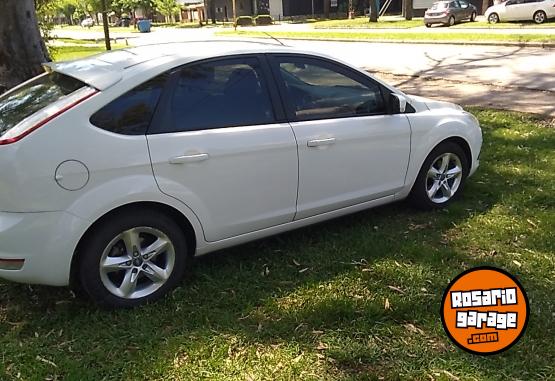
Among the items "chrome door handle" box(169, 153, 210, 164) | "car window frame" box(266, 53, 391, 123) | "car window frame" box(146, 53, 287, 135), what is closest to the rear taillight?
"car window frame" box(146, 53, 287, 135)

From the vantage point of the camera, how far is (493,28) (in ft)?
82.3

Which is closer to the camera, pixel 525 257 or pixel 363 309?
pixel 363 309

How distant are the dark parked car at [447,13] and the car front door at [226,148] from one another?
29.1 m

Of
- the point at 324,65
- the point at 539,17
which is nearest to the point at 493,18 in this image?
the point at 539,17

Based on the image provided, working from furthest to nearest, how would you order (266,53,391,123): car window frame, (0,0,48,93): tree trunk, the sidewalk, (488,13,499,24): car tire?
1. (488,13,499,24): car tire
2. the sidewalk
3. (0,0,48,93): tree trunk
4. (266,53,391,123): car window frame

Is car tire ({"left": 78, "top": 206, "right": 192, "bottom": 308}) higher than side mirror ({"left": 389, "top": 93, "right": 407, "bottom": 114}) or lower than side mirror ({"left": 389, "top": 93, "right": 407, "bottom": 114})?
lower

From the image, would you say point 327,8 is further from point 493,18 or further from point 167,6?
point 167,6

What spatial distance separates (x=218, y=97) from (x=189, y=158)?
1.60 ft

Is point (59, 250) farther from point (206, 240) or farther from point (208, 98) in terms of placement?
point (208, 98)

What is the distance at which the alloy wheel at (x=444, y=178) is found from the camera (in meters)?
4.57

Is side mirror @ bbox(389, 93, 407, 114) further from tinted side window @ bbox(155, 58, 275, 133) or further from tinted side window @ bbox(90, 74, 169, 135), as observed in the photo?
tinted side window @ bbox(90, 74, 169, 135)

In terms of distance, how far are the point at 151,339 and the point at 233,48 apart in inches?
75.5

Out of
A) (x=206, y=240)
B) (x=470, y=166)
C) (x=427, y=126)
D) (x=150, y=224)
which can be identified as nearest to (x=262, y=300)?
(x=206, y=240)

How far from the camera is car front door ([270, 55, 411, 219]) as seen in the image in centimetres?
372
